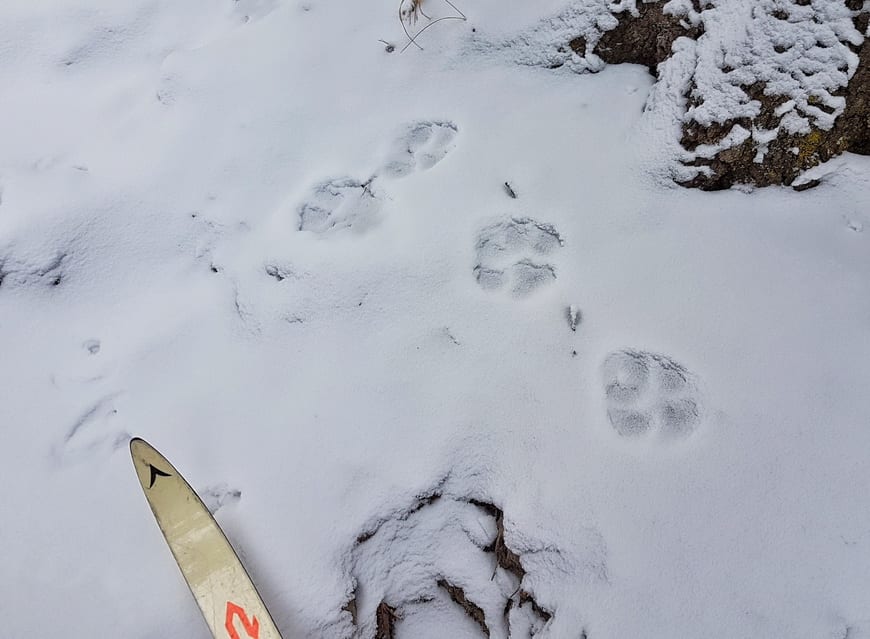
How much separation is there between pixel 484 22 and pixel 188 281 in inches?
46.9

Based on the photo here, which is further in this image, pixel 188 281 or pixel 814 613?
pixel 188 281

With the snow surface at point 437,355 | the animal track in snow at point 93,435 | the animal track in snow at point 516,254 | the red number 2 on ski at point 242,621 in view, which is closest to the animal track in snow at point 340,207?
the snow surface at point 437,355

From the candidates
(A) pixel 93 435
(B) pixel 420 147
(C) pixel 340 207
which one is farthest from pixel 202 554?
(B) pixel 420 147

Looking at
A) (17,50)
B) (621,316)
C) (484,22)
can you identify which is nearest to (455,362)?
(621,316)

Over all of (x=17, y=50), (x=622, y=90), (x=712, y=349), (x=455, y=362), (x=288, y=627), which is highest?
(x=622, y=90)

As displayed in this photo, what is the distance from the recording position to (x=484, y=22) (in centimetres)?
170

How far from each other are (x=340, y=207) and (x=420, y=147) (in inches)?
11.8

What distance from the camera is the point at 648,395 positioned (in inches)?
48.8

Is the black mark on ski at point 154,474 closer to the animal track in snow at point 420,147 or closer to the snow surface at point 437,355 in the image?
the snow surface at point 437,355

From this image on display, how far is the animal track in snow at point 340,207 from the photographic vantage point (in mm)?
1529

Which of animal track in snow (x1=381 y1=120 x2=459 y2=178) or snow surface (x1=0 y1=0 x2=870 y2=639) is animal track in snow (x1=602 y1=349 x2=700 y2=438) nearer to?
snow surface (x1=0 y1=0 x2=870 y2=639)

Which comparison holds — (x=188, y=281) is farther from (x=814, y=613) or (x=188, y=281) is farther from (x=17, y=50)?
(x=814, y=613)

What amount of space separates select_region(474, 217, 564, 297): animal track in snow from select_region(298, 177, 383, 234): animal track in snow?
1.08 feet

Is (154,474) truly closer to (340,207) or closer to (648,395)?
(340,207)
